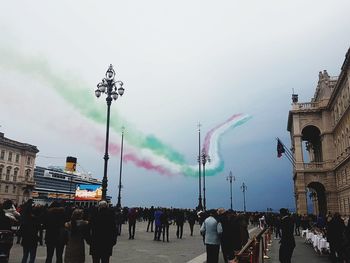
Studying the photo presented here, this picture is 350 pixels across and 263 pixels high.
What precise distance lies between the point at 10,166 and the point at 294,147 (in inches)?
2842

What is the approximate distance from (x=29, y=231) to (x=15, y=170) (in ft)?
294

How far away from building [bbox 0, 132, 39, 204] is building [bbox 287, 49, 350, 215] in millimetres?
69817

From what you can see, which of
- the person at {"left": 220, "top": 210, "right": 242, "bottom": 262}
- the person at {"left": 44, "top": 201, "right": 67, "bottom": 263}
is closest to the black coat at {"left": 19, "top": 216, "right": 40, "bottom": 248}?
the person at {"left": 44, "top": 201, "right": 67, "bottom": 263}

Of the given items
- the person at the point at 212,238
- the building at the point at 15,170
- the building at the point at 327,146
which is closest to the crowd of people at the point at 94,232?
the person at the point at 212,238

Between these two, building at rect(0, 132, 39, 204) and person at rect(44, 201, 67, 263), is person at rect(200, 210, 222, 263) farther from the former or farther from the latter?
building at rect(0, 132, 39, 204)

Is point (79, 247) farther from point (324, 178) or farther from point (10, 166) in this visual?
point (10, 166)

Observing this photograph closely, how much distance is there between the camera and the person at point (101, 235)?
759cm

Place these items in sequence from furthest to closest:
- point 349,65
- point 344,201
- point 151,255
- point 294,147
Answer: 1. point 294,147
2. point 344,201
3. point 349,65
4. point 151,255

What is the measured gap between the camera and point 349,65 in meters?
35.8

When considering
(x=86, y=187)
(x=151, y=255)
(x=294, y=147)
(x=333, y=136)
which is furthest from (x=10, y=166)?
(x=151, y=255)

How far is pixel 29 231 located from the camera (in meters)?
9.60

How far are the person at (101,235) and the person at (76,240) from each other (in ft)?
0.69

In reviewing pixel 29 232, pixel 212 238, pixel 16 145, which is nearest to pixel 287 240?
pixel 212 238

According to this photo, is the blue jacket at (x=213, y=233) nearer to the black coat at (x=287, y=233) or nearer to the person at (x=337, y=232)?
the black coat at (x=287, y=233)
